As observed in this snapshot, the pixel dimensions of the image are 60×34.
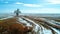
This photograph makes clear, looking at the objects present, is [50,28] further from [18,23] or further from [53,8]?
[18,23]

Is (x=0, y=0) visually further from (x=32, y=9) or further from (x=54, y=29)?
(x=54, y=29)

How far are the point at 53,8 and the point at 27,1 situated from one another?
86 centimetres

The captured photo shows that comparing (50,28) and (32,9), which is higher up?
(32,9)

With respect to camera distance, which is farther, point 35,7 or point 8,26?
point 35,7

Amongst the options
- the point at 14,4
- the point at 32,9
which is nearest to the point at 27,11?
the point at 32,9

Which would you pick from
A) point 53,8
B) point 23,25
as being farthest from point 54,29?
point 23,25

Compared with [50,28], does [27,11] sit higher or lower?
higher

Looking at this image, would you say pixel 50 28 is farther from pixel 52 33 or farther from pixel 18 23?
pixel 18 23

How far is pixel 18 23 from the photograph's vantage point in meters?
4.12

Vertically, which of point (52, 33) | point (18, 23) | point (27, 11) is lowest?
point (52, 33)

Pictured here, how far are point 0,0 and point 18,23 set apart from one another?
37.7 inches

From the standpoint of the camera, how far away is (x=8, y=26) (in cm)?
396

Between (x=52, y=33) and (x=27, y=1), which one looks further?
(x=27, y=1)

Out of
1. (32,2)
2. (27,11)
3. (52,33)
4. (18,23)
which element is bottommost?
(52,33)
